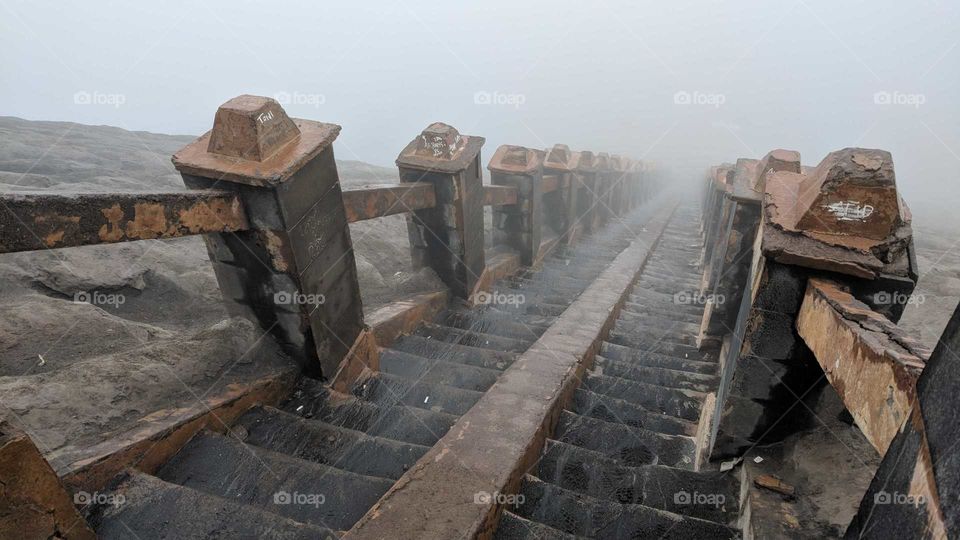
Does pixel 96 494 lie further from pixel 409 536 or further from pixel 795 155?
pixel 795 155

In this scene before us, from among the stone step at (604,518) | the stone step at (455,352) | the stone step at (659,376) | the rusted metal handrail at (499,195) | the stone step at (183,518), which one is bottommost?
the stone step at (659,376)

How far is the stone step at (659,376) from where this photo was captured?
3.56m

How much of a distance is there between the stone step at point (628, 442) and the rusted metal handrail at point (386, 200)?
241cm

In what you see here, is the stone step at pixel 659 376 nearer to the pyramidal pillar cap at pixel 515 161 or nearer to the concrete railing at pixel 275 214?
the concrete railing at pixel 275 214

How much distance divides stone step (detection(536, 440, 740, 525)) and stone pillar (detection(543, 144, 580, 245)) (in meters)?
7.44

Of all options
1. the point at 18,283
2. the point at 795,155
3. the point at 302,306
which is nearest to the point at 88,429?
the point at 302,306

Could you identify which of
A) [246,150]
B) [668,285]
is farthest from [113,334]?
[668,285]

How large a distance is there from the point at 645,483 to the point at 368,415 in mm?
1817

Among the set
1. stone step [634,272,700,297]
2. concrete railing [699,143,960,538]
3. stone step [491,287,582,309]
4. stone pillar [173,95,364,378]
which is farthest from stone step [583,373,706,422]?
stone step [634,272,700,297]

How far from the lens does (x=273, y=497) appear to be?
2148mm

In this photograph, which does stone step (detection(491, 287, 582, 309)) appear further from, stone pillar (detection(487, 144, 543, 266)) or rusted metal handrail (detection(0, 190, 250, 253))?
rusted metal handrail (detection(0, 190, 250, 253))

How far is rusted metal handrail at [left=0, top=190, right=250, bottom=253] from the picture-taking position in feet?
5.73

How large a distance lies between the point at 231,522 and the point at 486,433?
1303 mm

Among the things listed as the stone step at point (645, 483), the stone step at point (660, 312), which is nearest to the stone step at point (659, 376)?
the stone step at point (645, 483)
